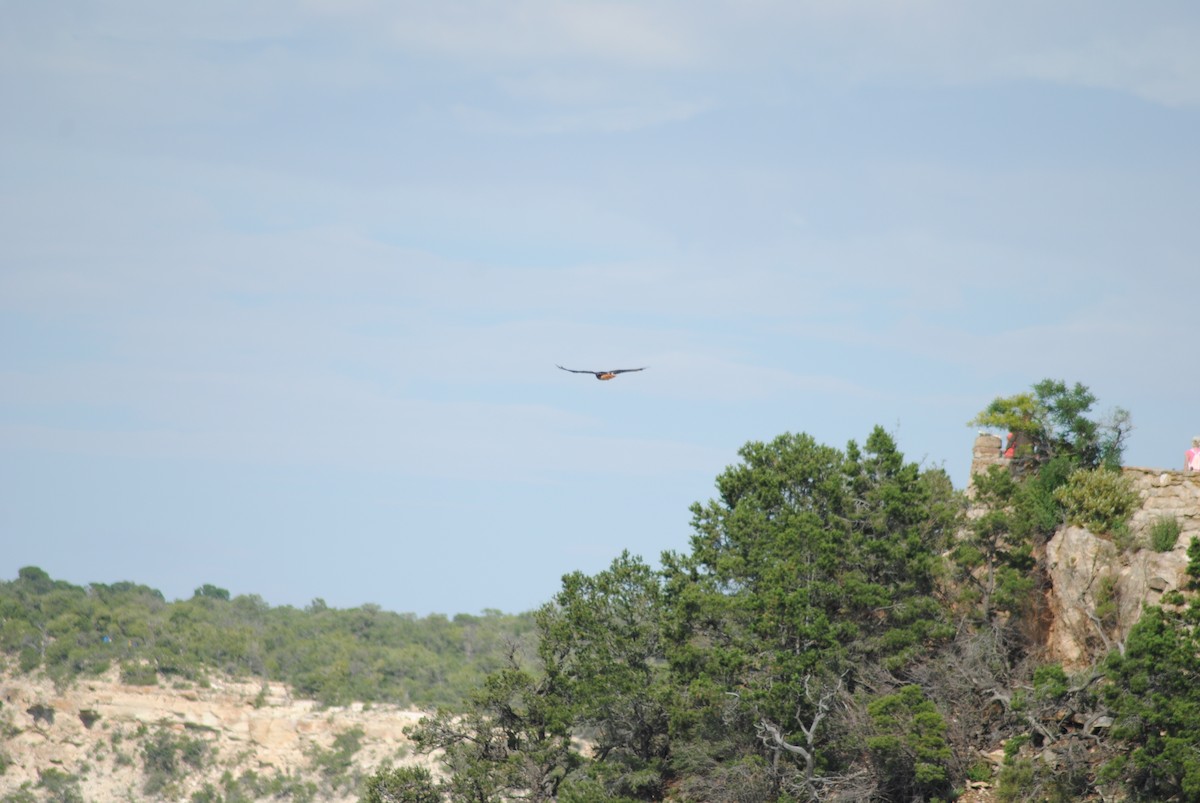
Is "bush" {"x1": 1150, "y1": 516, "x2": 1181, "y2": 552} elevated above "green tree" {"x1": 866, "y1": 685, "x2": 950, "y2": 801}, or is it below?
above

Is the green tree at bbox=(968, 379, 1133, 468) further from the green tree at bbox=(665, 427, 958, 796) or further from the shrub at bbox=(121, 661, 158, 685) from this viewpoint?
the shrub at bbox=(121, 661, 158, 685)

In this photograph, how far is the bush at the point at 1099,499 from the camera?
40250 mm

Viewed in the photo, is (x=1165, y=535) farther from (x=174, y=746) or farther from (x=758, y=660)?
(x=174, y=746)

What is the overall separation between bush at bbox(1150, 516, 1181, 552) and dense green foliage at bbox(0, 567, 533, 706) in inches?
2352

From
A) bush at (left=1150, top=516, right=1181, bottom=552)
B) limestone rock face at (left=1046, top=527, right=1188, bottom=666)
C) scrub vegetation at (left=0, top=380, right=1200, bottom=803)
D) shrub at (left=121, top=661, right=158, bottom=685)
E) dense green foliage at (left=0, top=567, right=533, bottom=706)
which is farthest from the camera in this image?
dense green foliage at (left=0, top=567, right=533, bottom=706)

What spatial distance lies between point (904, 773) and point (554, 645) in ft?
38.5

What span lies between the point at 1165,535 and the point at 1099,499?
7.93ft

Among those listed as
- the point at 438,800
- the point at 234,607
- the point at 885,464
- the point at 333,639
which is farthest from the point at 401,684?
the point at 885,464

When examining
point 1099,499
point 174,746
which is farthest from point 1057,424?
point 174,746

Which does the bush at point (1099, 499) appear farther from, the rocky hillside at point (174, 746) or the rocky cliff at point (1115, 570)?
the rocky hillside at point (174, 746)

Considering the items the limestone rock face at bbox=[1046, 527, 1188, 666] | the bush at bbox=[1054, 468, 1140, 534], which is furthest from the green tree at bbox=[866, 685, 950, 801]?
the bush at bbox=[1054, 468, 1140, 534]

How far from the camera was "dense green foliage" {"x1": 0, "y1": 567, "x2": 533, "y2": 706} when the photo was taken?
4026 inches

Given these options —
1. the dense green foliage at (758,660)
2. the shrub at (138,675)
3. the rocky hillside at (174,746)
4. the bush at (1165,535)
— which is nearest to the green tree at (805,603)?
the dense green foliage at (758,660)

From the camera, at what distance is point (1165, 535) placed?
38.5 m
